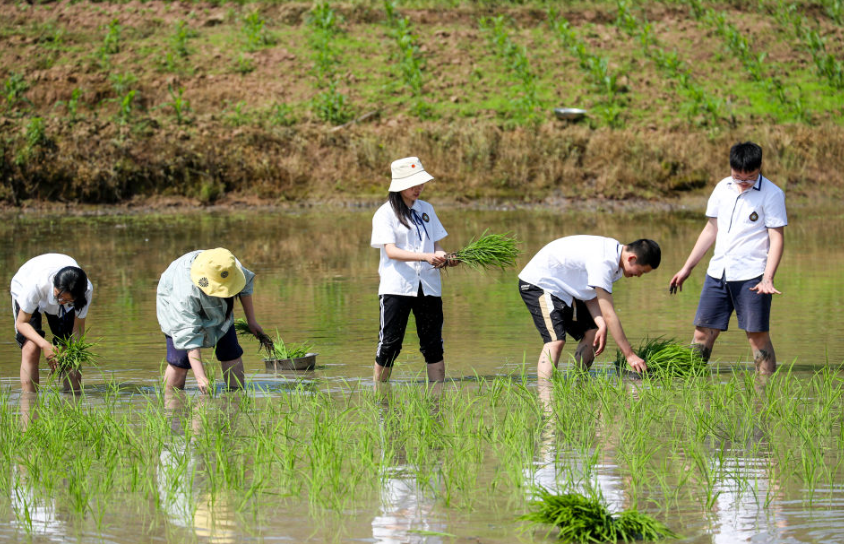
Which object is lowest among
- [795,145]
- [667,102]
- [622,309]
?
→ [622,309]

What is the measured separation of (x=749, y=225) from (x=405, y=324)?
7.28 ft

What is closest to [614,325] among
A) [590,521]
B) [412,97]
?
[590,521]

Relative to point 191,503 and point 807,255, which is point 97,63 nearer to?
point 807,255

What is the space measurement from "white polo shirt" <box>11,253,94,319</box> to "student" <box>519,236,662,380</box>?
106 inches

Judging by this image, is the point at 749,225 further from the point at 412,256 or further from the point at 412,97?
the point at 412,97

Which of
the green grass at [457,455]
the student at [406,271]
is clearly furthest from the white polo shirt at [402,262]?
the green grass at [457,455]

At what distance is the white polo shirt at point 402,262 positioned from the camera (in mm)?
6324

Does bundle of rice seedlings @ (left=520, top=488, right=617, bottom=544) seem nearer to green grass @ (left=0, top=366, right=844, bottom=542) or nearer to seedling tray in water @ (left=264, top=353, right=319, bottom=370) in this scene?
green grass @ (left=0, top=366, right=844, bottom=542)

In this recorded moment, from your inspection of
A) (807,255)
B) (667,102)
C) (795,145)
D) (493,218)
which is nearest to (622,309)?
(807,255)

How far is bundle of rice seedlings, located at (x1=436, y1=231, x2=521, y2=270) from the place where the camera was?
262 inches

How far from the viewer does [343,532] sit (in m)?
3.90

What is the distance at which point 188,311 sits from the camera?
5848mm

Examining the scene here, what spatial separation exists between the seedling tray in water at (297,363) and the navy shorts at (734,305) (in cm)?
259

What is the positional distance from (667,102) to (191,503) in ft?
82.3
